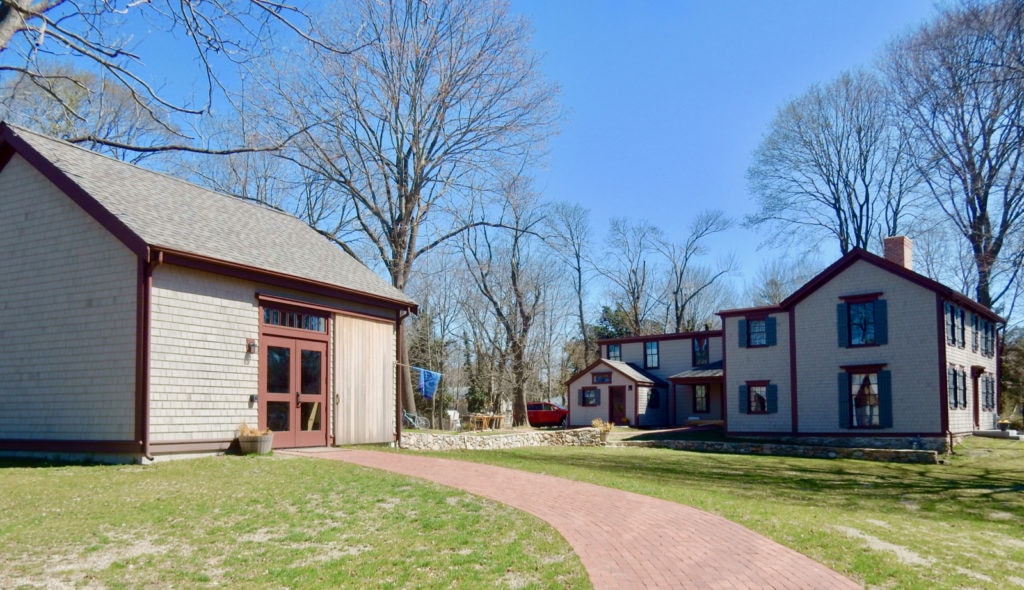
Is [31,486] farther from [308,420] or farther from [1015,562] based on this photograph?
[1015,562]

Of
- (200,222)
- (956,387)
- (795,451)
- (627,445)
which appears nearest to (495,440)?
(627,445)

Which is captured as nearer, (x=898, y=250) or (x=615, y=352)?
(x=898, y=250)

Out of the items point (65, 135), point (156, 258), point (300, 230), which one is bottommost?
point (156, 258)

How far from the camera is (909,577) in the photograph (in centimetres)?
688

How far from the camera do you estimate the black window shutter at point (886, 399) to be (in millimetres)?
25703

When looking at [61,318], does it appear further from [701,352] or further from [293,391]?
[701,352]

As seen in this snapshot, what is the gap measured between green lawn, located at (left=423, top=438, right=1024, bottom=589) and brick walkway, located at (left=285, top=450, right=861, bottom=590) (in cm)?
47

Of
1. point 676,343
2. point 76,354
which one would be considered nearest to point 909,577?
point 76,354

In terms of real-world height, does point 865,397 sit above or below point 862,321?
below

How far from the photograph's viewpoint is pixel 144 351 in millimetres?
12203

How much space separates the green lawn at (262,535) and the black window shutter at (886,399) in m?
20.5

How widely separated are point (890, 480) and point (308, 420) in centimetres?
1295

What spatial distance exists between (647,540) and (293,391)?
9286mm

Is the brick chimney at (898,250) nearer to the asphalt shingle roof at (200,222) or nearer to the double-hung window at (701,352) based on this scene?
the double-hung window at (701,352)
